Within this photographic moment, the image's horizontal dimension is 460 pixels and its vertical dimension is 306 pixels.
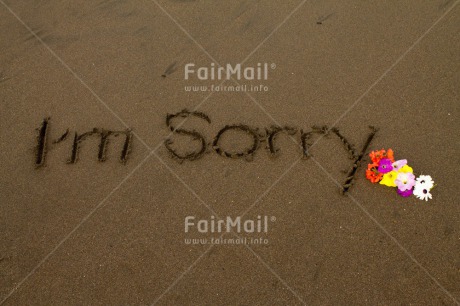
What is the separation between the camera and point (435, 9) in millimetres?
3248

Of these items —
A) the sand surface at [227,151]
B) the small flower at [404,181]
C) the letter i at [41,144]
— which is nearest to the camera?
the sand surface at [227,151]

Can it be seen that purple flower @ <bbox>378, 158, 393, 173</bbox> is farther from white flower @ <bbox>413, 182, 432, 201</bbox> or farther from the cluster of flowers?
white flower @ <bbox>413, 182, 432, 201</bbox>

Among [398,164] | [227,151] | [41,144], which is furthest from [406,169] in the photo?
[41,144]

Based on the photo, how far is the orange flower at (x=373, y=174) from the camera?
2531 mm

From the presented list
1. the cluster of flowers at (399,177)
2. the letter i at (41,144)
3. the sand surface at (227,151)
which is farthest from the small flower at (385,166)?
the letter i at (41,144)

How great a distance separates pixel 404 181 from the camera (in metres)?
2.49

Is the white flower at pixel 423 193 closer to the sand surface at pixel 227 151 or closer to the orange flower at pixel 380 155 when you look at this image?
the sand surface at pixel 227 151

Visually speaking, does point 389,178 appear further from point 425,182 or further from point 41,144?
point 41,144

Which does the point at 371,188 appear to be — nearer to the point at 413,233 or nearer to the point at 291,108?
the point at 413,233

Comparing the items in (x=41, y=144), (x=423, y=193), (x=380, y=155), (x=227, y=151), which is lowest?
(x=423, y=193)

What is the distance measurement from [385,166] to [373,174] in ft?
0.28

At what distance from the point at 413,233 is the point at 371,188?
0.33 meters

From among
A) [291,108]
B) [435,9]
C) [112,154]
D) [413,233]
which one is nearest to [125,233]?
[112,154]

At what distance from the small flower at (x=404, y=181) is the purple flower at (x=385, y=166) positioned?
68 mm
